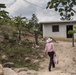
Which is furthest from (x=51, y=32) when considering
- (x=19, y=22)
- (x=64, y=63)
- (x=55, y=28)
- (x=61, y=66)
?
(x=61, y=66)

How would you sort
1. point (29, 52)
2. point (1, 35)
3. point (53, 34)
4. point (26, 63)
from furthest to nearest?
point (53, 34) → point (1, 35) → point (29, 52) → point (26, 63)

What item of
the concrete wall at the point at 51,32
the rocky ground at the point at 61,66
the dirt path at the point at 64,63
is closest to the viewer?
the rocky ground at the point at 61,66

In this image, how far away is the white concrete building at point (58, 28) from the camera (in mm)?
33031

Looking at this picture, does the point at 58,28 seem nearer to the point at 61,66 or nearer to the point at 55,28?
the point at 55,28

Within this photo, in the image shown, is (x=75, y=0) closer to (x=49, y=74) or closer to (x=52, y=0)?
(x=52, y=0)

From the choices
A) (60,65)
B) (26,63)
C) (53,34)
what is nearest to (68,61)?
(60,65)

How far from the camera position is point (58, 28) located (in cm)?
3350

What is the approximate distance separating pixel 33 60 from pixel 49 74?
4.37 m

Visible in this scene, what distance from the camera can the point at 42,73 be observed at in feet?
44.6

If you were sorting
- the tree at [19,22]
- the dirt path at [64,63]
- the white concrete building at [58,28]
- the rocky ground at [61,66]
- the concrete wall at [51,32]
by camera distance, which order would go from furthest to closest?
the concrete wall at [51,32] → the white concrete building at [58,28] → the tree at [19,22] → the dirt path at [64,63] → the rocky ground at [61,66]

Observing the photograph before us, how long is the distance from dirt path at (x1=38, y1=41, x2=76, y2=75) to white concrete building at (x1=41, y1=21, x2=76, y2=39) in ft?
34.8

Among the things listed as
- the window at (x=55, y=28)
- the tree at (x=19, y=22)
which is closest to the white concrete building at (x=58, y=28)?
the window at (x=55, y=28)

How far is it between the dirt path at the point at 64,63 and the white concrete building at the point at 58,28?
34.8 feet

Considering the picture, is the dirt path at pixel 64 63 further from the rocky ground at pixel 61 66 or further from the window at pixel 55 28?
the window at pixel 55 28
